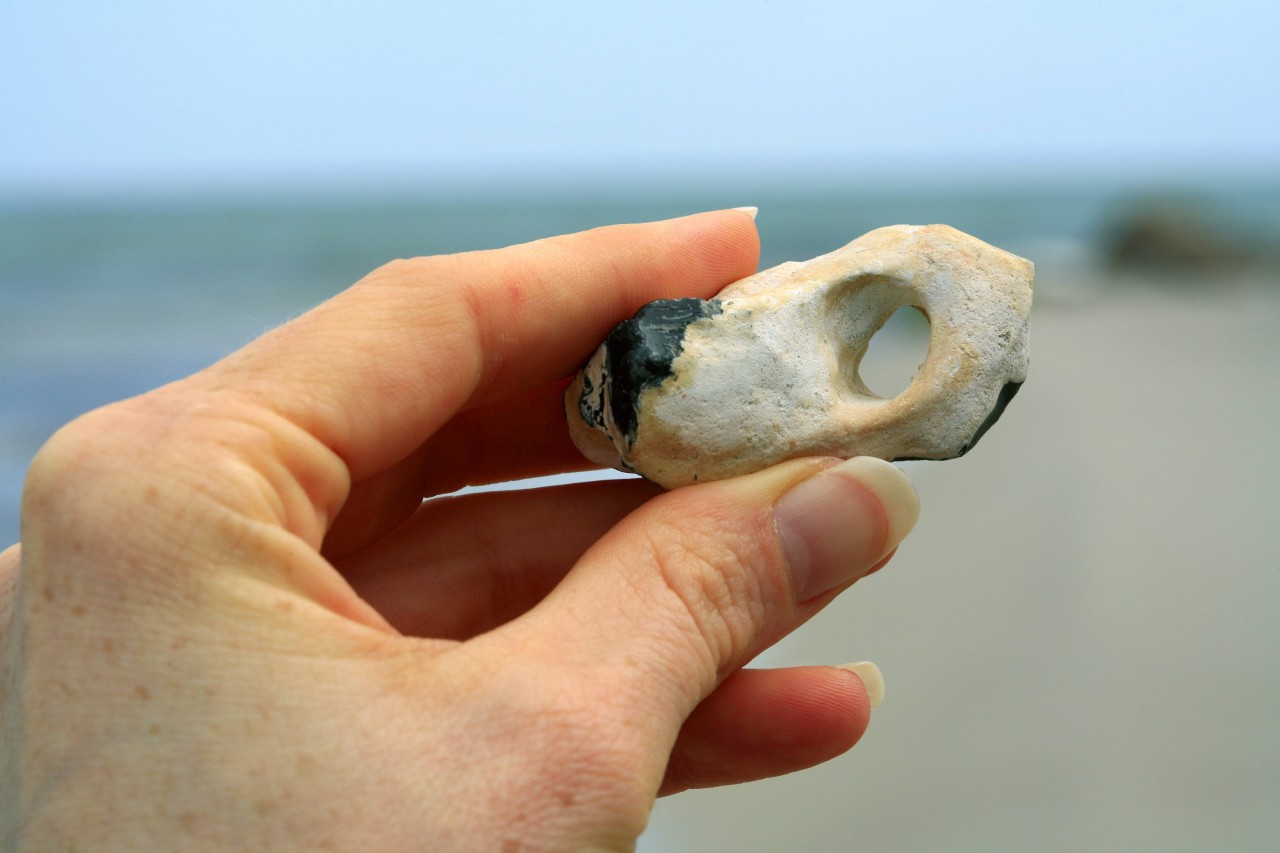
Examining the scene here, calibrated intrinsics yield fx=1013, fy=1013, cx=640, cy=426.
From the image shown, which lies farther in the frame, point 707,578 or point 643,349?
point 643,349

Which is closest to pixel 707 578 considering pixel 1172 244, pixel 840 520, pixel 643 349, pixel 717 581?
pixel 717 581

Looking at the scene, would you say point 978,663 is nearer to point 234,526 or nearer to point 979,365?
point 979,365

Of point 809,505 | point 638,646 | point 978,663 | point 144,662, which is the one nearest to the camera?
point 144,662

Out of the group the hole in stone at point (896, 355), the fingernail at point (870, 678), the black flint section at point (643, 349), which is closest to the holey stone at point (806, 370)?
the black flint section at point (643, 349)

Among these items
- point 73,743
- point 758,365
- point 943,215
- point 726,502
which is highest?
point 758,365

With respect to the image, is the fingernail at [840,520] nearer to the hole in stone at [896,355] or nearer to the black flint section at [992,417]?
the black flint section at [992,417]

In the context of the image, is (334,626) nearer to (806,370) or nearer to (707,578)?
(707,578)

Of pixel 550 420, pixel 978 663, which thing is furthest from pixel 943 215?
pixel 550 420
